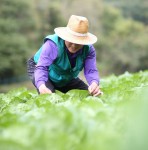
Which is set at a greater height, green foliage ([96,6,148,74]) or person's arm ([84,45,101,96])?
person's arm ([84,45,101,96])

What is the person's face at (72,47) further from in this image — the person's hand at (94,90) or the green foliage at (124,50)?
the green foliage at (124,50)

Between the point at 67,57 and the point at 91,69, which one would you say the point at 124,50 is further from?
the point at 67,57

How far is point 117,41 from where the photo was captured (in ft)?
149

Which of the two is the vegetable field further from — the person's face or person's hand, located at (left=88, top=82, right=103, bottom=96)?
the person's face

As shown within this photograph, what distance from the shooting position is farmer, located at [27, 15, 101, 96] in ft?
14.2

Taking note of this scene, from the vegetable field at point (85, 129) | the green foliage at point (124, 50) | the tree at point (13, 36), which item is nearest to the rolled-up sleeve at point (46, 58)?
the vegetable field at point (85, 129)

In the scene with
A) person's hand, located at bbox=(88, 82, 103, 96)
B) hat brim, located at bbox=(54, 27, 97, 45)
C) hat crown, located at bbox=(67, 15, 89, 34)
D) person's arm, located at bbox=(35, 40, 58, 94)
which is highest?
hat crown, located at bbox=(67, 15, 89, 34)

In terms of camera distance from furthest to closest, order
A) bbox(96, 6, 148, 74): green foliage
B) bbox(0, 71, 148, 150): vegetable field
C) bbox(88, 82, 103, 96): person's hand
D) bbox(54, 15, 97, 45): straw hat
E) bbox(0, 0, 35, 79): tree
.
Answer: bbox(96, 6, 148, 74): green foliage, bbox(0, 0, 35, 79): tree, bbox(54, 15, 97, 45): straw hat, bbox(88, 82, 103, 96): person's hand, bbox(0, 71, 148, 150): vegetable field

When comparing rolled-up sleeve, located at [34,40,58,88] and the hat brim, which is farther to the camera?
rolled-up sleeve, located at [34,40,58,88]

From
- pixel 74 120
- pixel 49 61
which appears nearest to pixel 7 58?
pixel 49 61

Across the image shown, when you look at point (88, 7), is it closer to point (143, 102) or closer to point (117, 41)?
point (117, 41)

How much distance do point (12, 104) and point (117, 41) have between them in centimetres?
4202

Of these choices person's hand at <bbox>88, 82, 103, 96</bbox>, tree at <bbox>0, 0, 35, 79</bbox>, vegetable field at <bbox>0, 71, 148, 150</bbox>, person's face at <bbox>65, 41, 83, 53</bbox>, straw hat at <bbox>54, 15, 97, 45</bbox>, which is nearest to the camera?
vegetable field at <bbox>0, 71, 148, 150</bbox>

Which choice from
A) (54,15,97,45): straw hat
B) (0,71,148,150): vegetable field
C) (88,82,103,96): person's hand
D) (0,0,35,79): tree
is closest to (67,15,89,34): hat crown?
(54,15,97,45): straw hat
